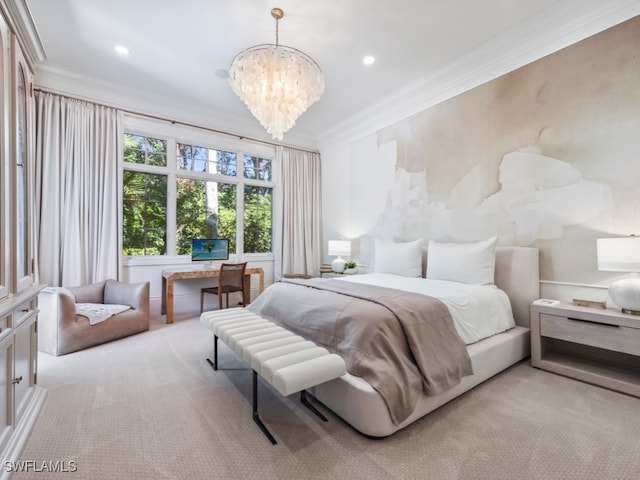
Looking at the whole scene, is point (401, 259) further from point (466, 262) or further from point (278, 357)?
point (278, 357)

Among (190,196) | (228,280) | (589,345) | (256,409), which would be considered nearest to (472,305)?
(589,345)

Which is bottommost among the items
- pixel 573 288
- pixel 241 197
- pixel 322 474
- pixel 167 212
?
pixel 322 474

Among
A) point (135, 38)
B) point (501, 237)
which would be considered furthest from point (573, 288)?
point (135, 38)

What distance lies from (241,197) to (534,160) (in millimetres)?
4118

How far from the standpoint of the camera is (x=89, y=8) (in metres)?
2.58

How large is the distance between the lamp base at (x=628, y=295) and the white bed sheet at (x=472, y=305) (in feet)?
2.41

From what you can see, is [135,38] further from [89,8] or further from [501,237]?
[501,237]

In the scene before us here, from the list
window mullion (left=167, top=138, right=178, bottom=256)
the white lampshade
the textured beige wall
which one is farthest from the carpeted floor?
the white lampshade

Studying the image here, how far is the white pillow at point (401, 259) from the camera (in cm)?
354

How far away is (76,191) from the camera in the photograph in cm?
356

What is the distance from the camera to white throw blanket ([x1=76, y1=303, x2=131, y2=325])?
117 inches

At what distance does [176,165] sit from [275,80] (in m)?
2.70

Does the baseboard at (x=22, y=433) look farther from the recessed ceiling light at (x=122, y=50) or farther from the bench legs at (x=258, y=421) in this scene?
the recessed ceiling light at (x=122, y=50)

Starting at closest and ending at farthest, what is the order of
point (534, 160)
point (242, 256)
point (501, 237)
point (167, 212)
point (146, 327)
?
point (534, 160)
point (501, 237)
point (146, 327)
point (167, 212)
point (242, 256)
